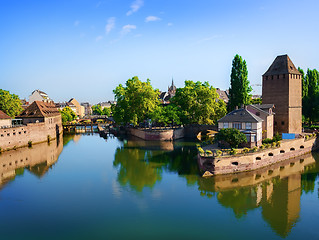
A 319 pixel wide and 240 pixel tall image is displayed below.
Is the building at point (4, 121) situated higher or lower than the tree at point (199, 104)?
lower

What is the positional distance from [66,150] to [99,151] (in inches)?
282

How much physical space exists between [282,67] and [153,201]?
35.6 meters

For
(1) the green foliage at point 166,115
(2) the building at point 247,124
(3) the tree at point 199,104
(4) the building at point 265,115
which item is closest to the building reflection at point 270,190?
(2) the building at point 247,124

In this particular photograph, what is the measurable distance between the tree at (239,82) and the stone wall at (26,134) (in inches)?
1727

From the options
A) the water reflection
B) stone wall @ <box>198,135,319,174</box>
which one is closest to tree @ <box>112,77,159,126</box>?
the water reflection

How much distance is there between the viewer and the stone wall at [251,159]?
2981 centimetres

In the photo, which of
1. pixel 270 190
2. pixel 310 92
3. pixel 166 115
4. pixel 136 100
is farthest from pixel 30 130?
pixel 310 92

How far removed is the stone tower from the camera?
4428cm

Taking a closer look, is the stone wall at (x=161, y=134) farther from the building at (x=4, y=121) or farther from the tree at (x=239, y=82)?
the building at (x=4, y=121)

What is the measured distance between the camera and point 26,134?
51719mm

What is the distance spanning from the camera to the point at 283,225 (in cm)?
1906

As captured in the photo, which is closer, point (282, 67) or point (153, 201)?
point (153, 201)

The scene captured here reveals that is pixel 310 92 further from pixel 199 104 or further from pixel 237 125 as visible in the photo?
pixel 237 125

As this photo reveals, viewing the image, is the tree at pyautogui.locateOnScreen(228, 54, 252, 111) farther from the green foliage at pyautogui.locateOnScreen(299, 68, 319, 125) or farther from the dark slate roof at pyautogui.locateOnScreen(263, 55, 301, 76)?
the green foliage at pyautogui.locateOnScreen(299, 68, 319, 125)
